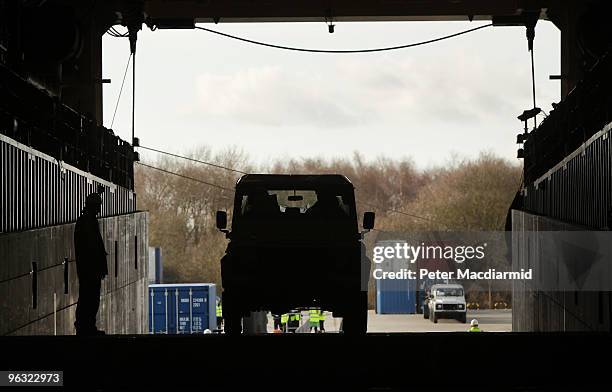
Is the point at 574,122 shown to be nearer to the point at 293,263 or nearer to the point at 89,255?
the point at 293,263

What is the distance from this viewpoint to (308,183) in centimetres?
2105

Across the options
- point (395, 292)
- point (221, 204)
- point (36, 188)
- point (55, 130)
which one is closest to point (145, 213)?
point (55, 130)

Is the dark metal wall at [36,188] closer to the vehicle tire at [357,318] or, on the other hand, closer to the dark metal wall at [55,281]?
the dark metal wall at [55,281]

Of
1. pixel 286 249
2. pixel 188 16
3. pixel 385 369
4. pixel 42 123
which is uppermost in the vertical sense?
pixel 188 16

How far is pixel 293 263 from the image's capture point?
66.5ft

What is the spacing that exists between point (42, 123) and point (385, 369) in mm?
13783

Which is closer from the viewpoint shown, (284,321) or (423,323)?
(284,321)

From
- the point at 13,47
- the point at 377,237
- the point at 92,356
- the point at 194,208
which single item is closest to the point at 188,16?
the point at 13,47

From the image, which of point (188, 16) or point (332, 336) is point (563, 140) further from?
point (332, 336)

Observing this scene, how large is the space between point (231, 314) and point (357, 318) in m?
1.84

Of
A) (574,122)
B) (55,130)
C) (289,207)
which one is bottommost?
(289,207)

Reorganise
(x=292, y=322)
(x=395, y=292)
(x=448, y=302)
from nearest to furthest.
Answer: (x=292, y=322)
(x=448, y=302)
(x=395, y=292)

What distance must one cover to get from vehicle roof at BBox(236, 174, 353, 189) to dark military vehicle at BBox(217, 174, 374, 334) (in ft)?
0.07

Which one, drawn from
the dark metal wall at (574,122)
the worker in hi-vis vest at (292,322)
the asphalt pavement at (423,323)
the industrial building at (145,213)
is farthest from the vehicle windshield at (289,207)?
the asphalt pavement at (423,323)
